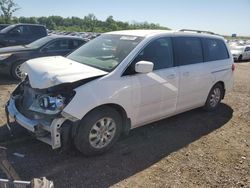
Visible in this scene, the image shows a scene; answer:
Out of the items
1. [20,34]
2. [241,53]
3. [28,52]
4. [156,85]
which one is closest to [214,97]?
[156,85]

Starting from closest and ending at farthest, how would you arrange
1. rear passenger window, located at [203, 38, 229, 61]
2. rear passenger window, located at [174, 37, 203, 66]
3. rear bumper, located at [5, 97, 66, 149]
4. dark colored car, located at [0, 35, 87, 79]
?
rear bumper, located at [5, 97, 66, 149] → rear passenger window, located at [174, 37, 203, 66] → rear passenger window, located at [203, 38, 229, 61] → dark colored car, located at [0, 35, 87, 79]

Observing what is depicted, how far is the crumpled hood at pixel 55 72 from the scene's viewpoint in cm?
392

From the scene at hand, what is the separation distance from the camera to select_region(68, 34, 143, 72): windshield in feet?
15.1

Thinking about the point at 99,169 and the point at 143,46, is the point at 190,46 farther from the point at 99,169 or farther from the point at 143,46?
the point at 99,169

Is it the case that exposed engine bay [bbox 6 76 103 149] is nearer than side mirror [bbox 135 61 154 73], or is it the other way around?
exposed engine bay [bbox 6 76 103 149]

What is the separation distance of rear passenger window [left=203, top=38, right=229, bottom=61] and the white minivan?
121 mm

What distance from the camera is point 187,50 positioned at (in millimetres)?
5652

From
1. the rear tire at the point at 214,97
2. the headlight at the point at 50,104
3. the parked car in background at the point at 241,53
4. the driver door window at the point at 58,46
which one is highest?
the driver door window at the point at 58,46

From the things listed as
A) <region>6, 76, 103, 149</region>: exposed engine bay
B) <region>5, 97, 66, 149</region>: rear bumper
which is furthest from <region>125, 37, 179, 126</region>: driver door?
<region>5, 97, 66, 149</region>: rear bumper

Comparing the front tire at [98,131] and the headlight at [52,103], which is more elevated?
the headlight at [52,103]

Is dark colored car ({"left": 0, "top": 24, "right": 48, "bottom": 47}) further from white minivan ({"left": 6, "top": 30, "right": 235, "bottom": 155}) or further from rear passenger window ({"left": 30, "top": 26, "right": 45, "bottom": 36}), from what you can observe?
white minivan ({"left": 6, "top": 30, "right": 235, "bottom": 155})

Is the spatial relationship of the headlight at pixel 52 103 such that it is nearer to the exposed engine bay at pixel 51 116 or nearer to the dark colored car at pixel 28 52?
the exposed engine bay at pixel 51 116

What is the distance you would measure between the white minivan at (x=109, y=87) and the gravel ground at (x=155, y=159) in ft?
1.02

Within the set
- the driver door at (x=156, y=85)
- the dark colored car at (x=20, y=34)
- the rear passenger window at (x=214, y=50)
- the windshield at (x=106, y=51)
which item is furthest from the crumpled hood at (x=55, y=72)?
the dark colored car at (x=20, y=34)
